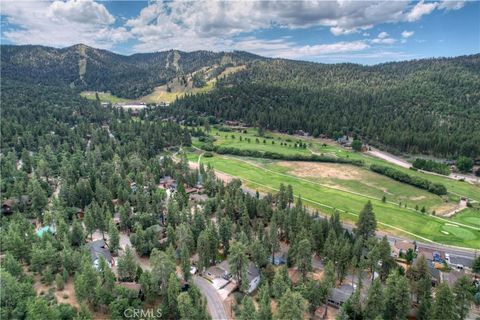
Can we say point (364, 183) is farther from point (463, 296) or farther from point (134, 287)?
point (134, 287)

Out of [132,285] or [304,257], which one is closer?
[132,285]

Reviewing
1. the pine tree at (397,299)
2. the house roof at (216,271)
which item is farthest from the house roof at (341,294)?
the house roof at (216,271)

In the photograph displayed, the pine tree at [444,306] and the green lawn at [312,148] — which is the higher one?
the pine tree at [444,306]

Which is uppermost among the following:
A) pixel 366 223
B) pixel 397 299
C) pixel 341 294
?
pixel 366 223

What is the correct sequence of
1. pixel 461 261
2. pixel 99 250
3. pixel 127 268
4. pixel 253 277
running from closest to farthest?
pixel 127 268, pixel 253 277, pixel 99 250, pixel 461 261

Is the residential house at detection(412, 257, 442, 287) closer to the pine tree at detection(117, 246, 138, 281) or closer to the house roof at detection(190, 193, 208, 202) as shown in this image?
the pine tree at detection(117, 246, 138, 281)

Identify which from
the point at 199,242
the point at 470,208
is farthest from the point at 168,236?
the point at 470,208

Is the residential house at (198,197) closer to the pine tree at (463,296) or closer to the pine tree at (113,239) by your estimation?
the pine tree at (113,239)

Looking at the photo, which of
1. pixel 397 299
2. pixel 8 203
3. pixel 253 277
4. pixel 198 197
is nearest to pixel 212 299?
pixel 253 277
